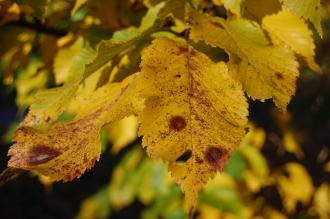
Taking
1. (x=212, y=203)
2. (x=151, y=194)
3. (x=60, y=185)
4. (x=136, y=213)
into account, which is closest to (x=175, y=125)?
(x=212, y=203)

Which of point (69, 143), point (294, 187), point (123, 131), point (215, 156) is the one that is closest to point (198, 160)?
point (215, 156)

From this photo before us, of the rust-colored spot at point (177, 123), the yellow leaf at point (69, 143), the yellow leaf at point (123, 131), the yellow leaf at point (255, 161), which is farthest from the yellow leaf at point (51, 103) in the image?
the yellow leaf at point (255, 161)

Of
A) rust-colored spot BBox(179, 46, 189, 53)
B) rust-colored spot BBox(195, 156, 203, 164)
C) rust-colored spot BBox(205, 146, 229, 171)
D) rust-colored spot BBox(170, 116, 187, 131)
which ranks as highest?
rust-colored spot BBox(179, 46, 189, 53)

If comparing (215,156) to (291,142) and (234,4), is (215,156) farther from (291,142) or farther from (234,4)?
(291,142)

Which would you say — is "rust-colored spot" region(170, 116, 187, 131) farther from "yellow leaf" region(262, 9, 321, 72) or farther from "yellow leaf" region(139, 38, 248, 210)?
"yellow leaf" region(262, 9, 321, 72)

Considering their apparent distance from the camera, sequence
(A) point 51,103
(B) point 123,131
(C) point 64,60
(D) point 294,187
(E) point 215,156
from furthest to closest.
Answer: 1. (D) point 294,187
2. (B) point 123,131
3. (C) point 64,60
4. (A) point 51,103
5. (E) point 215,156

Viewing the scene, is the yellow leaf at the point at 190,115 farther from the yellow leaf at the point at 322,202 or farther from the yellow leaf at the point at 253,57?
the yellow leaf at the point at 322,202

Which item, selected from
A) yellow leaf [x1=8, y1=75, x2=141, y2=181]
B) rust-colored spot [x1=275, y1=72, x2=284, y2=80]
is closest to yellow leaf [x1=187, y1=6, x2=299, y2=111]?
rust-colored spot [x1=275, y1=72, x2=284, y2=80]
